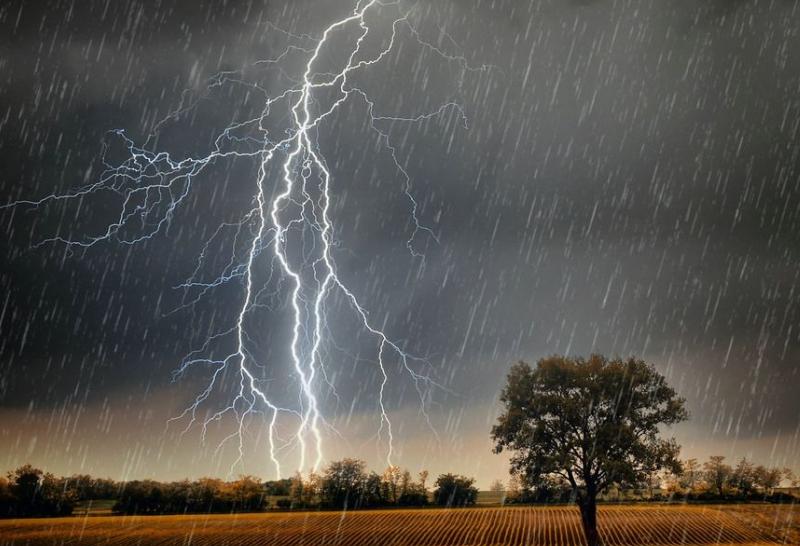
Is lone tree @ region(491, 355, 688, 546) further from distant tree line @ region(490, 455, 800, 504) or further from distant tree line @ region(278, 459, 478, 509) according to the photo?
distant tree line @ region(278, 459, 478, 509)

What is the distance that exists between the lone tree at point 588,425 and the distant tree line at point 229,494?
96.1 ft

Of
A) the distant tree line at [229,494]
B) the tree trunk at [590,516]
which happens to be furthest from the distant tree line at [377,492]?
the tree trunk at [590,516]

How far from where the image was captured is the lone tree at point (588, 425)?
2205 cm

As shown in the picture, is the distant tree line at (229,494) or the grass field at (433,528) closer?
the grass field at (433,528)

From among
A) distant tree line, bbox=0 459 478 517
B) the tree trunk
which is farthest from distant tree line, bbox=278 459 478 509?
the tree trunk

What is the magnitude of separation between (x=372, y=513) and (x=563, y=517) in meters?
15.1

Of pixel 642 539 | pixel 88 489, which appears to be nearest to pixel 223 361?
pixel 642 539

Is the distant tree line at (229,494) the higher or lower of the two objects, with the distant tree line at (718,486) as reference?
lower

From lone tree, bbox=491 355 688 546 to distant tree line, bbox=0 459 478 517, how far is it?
96.1 feet

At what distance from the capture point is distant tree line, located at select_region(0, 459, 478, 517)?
155ft

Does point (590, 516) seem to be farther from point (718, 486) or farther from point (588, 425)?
point (718, 486)

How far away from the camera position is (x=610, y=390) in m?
22.9

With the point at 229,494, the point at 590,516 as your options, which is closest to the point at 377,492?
the point at 229,494

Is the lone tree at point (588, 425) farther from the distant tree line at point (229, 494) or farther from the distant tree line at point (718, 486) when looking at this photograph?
the distant tree line at point (229, 494)
